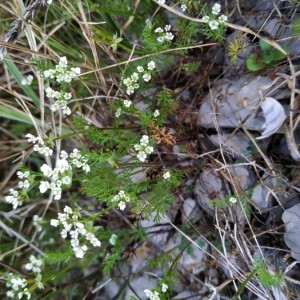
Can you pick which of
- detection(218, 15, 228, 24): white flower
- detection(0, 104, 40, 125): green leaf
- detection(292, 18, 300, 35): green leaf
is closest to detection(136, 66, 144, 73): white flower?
detection(218, 15, 228, 24): white flower

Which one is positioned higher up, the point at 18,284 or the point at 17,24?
the point at 17,24

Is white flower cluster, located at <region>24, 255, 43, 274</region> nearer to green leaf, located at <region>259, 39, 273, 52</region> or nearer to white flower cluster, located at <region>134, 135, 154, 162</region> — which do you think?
white flower cluster, located at <region>134, 135, 154, 162</region>

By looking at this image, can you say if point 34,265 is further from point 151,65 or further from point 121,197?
point 151,65

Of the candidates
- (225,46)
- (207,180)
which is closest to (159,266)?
(207,180)

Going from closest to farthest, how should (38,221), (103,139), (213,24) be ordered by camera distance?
(213,24) → (103,139) → (38,221)

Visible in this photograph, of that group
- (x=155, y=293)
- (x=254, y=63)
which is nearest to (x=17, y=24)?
(x=254, y=63)

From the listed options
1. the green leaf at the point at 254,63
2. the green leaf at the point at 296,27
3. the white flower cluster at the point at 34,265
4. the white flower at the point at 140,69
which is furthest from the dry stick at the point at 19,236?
the green leaf at the point at 296,27

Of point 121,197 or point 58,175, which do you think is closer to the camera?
point 58,175

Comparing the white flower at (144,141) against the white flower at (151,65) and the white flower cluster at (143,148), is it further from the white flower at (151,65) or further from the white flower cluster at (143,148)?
the white flower at (151,65)
